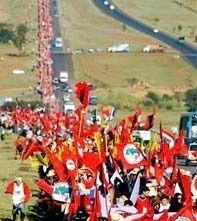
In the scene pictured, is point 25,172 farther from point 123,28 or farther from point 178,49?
point 123,28

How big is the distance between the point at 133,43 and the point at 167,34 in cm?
1042

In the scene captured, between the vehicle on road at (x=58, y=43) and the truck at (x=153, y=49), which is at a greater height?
the vehicle on road at (x=58, y=43)

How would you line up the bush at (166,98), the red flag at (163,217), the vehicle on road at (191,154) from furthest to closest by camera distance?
1. the bush at (166,98)
2. the vehicle on road at (191,154)
3. the red flag at (163,217)

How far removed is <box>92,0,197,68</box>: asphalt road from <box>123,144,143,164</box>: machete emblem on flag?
8116cm

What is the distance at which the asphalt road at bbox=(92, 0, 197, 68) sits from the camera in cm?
11041

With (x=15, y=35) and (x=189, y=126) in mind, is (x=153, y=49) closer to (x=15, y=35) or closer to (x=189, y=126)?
(x=15, y=35)

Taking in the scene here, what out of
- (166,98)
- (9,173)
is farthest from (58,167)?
(166,98)

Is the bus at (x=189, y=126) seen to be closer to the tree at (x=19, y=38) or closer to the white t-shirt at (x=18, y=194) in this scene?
the white t-shirt at (x=18, y=194)

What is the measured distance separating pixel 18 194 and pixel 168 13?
414 ft

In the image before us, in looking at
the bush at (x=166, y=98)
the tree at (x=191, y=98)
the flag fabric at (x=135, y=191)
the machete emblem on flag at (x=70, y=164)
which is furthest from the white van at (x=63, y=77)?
the flag fabric at (x=135, y=191)

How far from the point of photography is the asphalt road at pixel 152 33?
110m

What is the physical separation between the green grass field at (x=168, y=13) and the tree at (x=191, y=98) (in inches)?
1779

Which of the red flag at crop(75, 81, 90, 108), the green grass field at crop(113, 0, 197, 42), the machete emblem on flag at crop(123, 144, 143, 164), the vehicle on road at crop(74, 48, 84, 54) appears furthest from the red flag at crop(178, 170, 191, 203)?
the green grass field at crop(113, 0, 197, 42)

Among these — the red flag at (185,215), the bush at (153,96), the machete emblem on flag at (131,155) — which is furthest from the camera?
the bush at (153,96)
